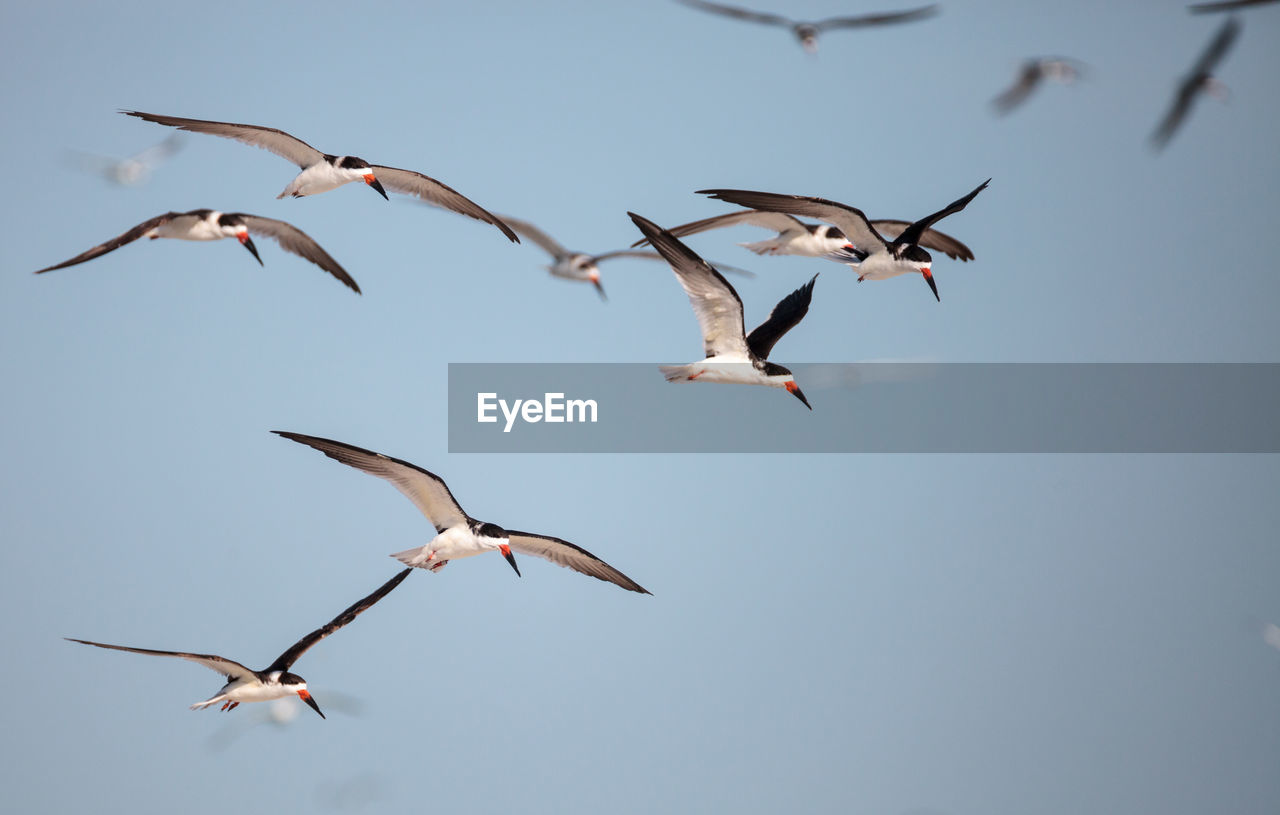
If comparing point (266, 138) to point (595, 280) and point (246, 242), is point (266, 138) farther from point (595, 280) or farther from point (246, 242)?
point (595, 280)

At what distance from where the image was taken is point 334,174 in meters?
15.8

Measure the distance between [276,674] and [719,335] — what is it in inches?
242

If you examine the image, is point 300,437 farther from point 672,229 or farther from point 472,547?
point 672,229

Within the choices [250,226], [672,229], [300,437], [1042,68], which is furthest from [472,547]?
[1042,68]

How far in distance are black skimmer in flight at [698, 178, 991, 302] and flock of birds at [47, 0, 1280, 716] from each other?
0.05ft

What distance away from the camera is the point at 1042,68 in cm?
2164

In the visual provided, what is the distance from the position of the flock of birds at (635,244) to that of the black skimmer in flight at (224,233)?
19mm

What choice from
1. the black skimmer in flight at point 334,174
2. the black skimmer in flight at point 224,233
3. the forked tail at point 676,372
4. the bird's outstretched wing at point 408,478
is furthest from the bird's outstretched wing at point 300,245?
the forked tail at point 676,372

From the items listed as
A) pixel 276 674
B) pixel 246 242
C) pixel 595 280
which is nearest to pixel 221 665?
pixel 276 674

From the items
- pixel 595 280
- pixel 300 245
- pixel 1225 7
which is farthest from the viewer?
pixel 595 280

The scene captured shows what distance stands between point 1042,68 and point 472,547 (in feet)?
39.7

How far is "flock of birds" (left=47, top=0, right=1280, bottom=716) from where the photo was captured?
1452cm

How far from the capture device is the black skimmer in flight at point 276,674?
1495 centimetres

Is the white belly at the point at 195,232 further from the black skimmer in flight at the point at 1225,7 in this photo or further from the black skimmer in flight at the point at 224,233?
the black skimmer in flight at the point at 1225,7
